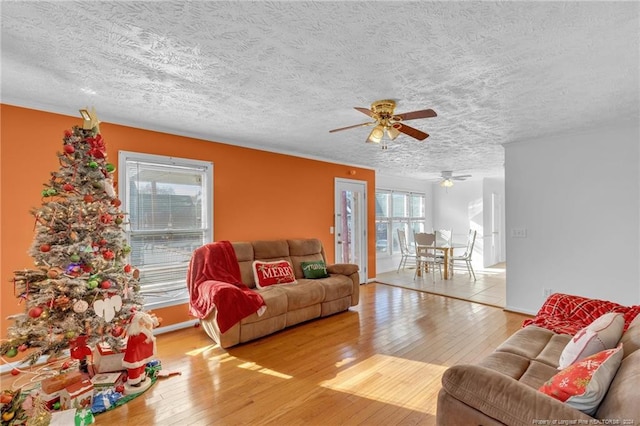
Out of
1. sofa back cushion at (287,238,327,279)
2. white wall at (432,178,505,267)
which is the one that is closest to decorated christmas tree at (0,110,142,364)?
sofa back cushion at (287,238,327,279)

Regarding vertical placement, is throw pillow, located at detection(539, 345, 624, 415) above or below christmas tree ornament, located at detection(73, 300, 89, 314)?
below

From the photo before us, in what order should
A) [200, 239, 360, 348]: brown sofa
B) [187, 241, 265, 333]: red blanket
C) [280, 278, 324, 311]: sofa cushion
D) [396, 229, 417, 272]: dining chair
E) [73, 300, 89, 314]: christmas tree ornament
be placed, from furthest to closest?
[396, 229, 417, 272]: dining chair → [280, 278, 324, 311]: sofa cushion → [200, 239, 360, 348]: brown sofa → [187, 241, 265, 333]: red blanket → [73, 300, 89, 314]: christmas tree ornament

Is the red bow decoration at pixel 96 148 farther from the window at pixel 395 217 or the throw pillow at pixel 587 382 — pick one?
the window at pixel 395 217

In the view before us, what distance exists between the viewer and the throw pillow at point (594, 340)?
167 cm

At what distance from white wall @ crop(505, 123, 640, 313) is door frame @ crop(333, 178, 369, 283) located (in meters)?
2.50

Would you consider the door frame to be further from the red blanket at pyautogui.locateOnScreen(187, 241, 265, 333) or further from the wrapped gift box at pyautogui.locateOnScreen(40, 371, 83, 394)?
the wrapped gift box at pyautogui.locateOnScreen(40, 371, 83, 394)

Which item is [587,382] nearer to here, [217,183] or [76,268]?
[76,268]

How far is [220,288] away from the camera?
3.23 metres

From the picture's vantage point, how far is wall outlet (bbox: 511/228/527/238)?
14.2 feet

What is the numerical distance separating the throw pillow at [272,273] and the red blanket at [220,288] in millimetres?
232

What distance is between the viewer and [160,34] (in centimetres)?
175

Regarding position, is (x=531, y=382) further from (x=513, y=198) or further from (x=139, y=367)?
(x=513, y=198)

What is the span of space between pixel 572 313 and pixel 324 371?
7.04 ft

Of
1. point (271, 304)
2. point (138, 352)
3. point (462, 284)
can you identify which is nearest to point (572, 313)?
point (271, 304)
